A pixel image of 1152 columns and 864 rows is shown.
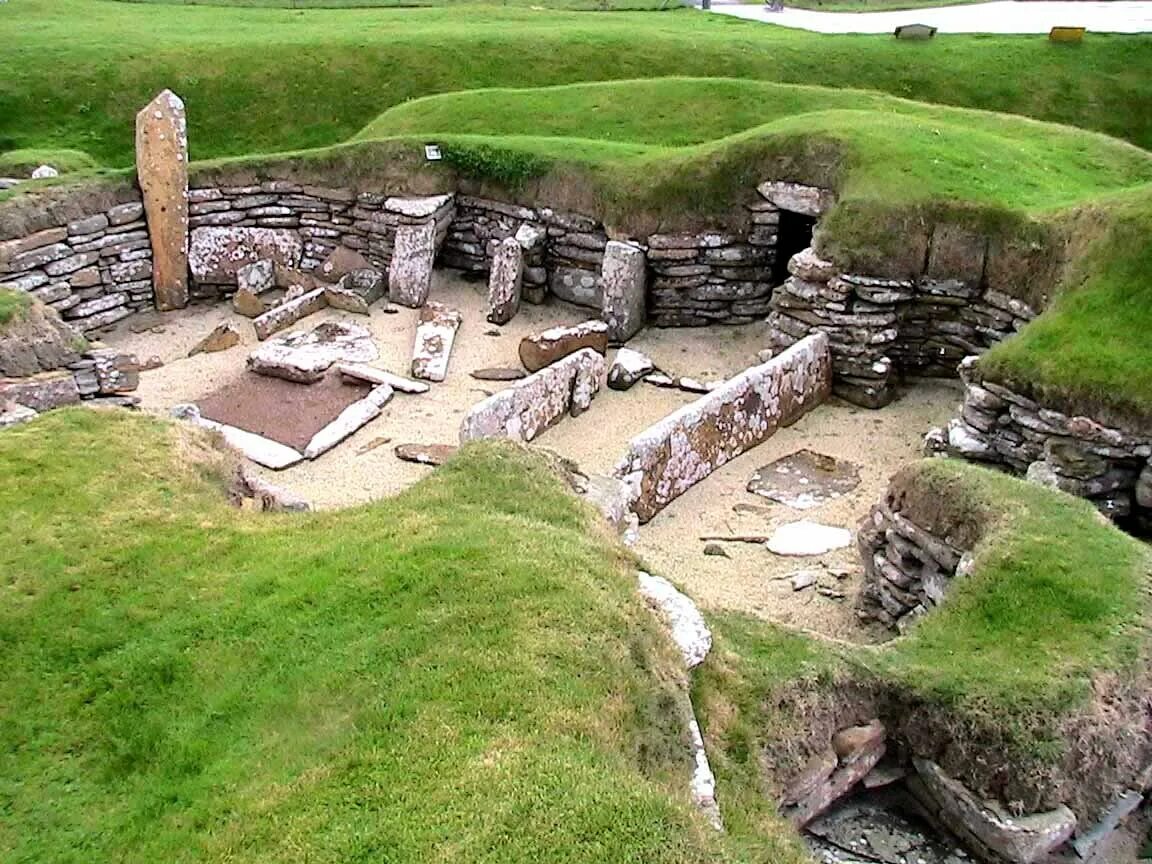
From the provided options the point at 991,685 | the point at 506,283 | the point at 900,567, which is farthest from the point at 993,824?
the point at 506,283

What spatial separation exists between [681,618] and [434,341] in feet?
31.3

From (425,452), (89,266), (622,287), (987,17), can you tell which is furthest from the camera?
(987,17)

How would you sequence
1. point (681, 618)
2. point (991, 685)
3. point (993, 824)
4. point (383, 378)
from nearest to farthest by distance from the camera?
point (993, 824), point (681, 618), point (991, 685), point (383, 378)

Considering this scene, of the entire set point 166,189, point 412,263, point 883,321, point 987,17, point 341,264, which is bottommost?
point 341,264

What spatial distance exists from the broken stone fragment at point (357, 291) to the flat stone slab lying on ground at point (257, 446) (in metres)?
4.13

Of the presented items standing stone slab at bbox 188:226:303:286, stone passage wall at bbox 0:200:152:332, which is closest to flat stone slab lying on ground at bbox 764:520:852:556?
standing stone slab at bbox 188:226:303:286

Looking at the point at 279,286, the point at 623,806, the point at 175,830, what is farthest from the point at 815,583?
the point at 279,286

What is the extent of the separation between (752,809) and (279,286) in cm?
1438

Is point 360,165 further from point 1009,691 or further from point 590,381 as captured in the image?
Result: point 1009,691

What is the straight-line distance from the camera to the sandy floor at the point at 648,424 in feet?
37.6

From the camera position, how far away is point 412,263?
→ 1803 cm

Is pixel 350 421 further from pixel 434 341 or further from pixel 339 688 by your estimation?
pixel 339 688

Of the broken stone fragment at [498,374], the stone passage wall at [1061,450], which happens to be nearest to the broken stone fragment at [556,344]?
the broken stone fragment at [498,374]

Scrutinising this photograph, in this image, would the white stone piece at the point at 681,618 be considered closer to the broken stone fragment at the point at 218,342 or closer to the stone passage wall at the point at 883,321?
the stone passage wall at the point at 883,321
